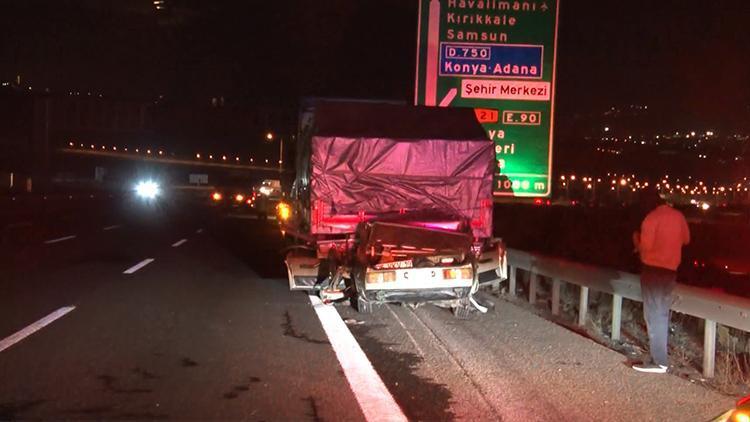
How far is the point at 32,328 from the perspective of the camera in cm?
945

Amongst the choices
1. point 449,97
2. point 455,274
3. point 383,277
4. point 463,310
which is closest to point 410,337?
point 383,277

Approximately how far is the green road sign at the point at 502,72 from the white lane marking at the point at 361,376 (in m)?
6.62

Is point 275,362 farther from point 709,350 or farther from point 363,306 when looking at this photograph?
point 709,350

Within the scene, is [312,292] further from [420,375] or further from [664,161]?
[664,161]

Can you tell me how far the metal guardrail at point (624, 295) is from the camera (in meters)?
7.58

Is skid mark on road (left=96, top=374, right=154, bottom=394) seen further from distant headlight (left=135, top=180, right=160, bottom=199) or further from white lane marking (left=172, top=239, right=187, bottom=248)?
distant headlight (left=135, top=180, right=160, bottom=199)

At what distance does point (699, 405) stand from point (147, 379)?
490 centimetres

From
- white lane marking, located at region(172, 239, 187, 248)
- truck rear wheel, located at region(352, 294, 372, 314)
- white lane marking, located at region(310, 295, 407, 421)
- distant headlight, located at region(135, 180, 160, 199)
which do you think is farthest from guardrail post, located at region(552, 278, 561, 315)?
distant headlight, located at region(135, 180, 160, 199)

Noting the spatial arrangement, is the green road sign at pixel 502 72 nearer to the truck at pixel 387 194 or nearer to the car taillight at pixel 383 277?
the truck at pixel 387 194

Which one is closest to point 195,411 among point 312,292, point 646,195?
point 646,195

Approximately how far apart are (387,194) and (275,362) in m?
5.34

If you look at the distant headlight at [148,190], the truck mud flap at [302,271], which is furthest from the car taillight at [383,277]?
the distant headlight at [148,190]

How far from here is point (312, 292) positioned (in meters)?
13.4

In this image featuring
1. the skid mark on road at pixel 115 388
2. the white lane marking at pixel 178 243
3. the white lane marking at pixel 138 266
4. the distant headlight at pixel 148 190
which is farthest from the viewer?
the distant headlight at pixel 148 190
